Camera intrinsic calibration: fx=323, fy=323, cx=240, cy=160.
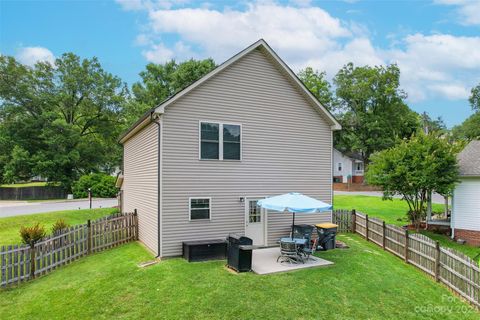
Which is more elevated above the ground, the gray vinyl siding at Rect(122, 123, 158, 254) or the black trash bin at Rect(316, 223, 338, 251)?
the gray vinyl siding at Rect(122, 123, 158, 254)

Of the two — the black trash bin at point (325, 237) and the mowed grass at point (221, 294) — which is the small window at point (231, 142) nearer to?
the mowed grass at point (221, 294)

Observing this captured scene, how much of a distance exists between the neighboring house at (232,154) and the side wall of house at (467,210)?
→ 25.9 feet

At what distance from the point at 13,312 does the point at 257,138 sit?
928 centimetres

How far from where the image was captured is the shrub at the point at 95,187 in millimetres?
34156

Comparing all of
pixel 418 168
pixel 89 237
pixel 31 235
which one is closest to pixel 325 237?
pixel 418 168

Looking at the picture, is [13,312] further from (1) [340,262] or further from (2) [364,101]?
(2) [364,101]

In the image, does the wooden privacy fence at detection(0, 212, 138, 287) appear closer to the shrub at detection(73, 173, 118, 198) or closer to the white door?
the white door

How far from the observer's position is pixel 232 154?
41.0 ft

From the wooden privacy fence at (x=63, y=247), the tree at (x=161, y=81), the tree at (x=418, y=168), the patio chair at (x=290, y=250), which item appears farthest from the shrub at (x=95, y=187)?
the patio chair at (x=290, y=250)

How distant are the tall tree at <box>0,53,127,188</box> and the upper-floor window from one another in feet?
104

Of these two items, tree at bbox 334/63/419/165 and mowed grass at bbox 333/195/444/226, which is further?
tree at bbox 334/63/419/165

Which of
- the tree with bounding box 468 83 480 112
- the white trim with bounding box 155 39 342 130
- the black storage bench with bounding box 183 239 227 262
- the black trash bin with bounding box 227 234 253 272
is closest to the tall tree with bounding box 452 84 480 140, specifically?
the tree with bounding box 468 83 480 112

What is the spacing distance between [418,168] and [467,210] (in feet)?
11.5

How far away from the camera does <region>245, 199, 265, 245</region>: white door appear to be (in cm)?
1269
